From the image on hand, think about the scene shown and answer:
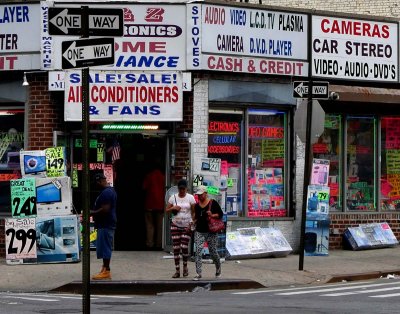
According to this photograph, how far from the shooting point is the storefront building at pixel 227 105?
819 inches

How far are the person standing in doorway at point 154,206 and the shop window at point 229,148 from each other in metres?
1.22

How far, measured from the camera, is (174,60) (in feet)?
68.6

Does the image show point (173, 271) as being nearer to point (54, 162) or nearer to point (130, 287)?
point (130, 287)

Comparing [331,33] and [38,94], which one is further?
[331,33]

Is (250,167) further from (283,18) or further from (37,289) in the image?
(37,289)

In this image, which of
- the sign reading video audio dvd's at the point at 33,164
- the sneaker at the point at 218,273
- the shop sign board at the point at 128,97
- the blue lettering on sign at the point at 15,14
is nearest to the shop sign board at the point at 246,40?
the shop sign board at the point at 128,97

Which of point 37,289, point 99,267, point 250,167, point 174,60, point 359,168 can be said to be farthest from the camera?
point 359,168

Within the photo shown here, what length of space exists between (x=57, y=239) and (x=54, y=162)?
153 centimetres

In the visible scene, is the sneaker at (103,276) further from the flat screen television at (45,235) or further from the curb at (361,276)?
the curb at (361,276)

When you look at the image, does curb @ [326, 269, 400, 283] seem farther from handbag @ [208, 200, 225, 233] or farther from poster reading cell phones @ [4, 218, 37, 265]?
poster reading cell phones @ [4, 218, 37, 265]

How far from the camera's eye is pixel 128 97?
2072 cm

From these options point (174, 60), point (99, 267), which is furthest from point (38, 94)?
point (99, 267)

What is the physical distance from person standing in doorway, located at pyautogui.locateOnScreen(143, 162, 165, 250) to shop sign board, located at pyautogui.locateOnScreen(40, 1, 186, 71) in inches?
91.2

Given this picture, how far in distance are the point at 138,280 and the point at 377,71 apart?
9.17m
